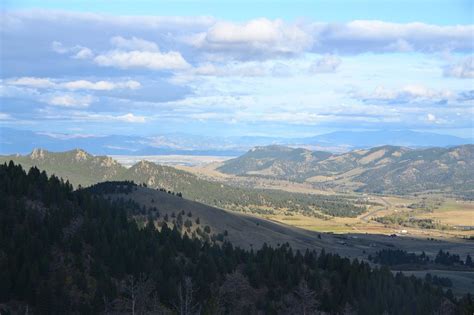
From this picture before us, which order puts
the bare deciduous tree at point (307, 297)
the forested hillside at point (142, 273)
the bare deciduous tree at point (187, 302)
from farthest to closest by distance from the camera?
the bare deciduous tree at point (307, 297), the forested hillside at point (142, 273), the bare deciduous tree at point (187, 302)

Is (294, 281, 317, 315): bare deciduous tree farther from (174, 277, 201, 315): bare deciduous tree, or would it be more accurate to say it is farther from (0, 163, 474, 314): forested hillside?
(174, 277, 201, 315): bare deciduous tree

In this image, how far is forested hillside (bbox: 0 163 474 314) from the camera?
103938 millimetres

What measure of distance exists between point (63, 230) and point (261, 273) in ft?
136

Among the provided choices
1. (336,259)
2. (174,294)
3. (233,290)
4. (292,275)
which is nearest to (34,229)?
(174,294)

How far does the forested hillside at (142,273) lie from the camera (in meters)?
104

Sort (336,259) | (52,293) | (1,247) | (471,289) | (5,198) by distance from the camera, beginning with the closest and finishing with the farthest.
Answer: (52,293) → (1,247) → (5,198) → (336,259) → (471,289)

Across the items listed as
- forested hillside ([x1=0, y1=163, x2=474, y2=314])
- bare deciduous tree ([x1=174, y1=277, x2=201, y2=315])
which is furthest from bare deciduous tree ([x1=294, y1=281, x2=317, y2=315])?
bare deciduous tree ([x1=174, y1=277, x2=201, y2=315])

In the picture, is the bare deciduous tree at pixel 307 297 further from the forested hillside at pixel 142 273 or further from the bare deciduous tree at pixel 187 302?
the bare deciduous tree at pixel 187 302

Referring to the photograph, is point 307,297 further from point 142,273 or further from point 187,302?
point 187,302

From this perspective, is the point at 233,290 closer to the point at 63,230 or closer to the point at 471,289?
the point at 63,230

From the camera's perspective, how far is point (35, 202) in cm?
13912

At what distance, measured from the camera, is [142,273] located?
391ft

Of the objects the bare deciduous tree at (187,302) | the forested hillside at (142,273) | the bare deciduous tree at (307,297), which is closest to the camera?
the bare deciduous tree at (187,302)

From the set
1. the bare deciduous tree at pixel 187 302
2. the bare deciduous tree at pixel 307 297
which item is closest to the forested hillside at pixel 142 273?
the bare deciduous tree at pixel 307 297
